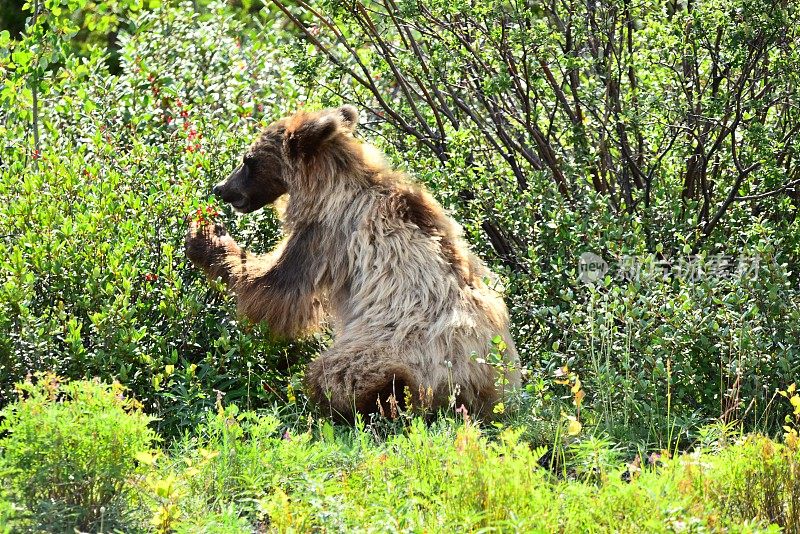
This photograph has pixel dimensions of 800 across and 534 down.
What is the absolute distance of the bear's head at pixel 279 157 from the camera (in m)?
6.27

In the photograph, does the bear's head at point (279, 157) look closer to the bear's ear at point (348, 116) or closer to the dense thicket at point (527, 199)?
the bear's ear at point (348, 116)

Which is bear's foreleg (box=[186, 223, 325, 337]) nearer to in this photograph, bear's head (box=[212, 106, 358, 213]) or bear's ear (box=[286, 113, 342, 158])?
bear's head (box=[212, 106, 358, 213])

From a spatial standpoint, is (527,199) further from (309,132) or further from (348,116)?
(309,132)

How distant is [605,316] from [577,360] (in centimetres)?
36

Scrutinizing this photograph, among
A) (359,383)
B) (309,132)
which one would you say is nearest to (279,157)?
(309,132)

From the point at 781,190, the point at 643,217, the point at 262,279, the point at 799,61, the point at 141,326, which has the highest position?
the point at 799,61

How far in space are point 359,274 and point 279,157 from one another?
36.3 inches

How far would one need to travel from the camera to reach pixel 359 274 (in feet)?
19.9

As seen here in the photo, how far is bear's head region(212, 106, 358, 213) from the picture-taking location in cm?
627

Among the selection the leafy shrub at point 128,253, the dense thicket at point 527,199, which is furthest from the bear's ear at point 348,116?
the leafy shrub at point 128,253

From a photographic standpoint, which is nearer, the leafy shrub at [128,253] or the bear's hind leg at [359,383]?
the bear's hind leg at [359,383]

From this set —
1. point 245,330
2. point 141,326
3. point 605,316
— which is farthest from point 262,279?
point 605,316

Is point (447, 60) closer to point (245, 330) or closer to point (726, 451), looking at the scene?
point (245, 330)

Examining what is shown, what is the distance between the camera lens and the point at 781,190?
6.43m
